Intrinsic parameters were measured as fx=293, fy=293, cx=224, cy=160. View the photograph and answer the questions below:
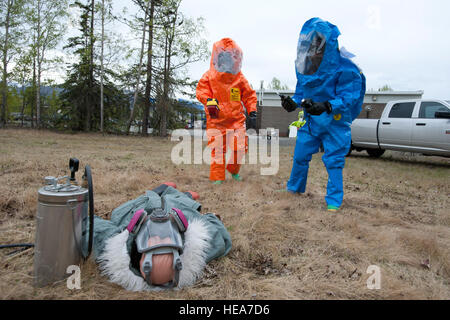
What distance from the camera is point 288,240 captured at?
8.26 ft

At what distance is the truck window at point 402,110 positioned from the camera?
8156 mm

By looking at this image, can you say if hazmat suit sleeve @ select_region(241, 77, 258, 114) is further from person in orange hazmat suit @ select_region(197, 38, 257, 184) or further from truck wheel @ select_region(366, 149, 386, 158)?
truck wheel @ select_region(366, 149, 386, 158)

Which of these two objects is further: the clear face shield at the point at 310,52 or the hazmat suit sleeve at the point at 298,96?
the hazmat suit sleeve at the point at 298,96

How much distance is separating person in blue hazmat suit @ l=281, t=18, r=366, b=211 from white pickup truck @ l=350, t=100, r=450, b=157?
5.23 metres

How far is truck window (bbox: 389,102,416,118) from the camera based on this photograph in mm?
8156

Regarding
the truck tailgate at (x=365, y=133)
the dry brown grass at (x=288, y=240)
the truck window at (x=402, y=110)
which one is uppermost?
the truck window at (x=402, y=110)

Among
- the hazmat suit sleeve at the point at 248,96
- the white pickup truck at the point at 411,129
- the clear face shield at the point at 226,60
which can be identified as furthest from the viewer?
the white pickup truck at the point at 411,129

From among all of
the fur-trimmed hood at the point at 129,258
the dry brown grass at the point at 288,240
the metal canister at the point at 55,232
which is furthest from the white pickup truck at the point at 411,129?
the metal canister at the point at 55,232

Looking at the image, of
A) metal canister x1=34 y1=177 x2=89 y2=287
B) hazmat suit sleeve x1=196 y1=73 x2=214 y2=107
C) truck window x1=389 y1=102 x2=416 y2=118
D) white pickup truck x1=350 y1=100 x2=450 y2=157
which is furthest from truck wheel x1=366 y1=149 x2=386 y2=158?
metal canister x1=34 y1=177 x2=89 y2=287

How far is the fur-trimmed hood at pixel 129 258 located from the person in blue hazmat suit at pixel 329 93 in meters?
2.09

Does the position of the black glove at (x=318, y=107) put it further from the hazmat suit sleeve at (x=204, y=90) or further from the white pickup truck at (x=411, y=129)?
the white pickup truck at (x=411, y=129)

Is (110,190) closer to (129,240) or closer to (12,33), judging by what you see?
(129,240)

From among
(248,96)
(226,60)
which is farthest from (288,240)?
(226,60)

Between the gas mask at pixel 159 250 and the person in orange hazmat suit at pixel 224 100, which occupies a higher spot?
the person in orange hazmat suit at pixel 224 100
